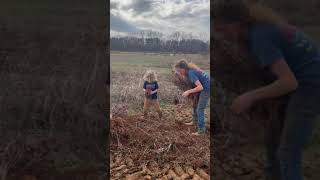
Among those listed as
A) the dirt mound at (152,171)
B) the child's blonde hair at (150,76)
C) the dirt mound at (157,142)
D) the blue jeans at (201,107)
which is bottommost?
the dirt mound at (152,171)

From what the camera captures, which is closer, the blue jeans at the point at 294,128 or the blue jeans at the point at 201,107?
the blue jeans at the point at 294,128

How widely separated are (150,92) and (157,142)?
501 mm

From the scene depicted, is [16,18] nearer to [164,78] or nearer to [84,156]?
[84,156]

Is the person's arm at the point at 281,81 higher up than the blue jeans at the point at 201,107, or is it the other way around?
the person's arm at the point at 281,81

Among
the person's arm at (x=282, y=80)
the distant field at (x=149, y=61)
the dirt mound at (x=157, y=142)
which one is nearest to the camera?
the person's arm at (x=282, y=80)

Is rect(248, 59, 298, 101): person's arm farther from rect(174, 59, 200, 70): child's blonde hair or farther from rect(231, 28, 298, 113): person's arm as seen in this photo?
rect(174, 59, 200, 70): child's blonde hair

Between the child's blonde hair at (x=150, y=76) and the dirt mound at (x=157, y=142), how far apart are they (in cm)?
31

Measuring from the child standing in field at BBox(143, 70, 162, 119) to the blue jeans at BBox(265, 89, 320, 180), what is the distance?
1684mm

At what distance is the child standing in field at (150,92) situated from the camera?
10.7ft

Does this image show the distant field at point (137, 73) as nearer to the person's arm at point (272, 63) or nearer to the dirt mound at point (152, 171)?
the dirt mound at point (152, 171)

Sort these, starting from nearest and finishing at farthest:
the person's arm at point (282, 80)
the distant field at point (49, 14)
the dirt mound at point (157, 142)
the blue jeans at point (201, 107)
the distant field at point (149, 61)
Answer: the person's arm at point (282, 80)
the distant field at point (49, 14)
the dirt mound at point (157, 142)
the distant field at point (149, 61)
the blue jeans at point (201, 107)

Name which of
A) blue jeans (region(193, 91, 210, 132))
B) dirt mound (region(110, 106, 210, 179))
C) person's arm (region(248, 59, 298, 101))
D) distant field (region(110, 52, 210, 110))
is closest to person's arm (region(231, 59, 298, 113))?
person's arm (region(248, 59, 298, 101))

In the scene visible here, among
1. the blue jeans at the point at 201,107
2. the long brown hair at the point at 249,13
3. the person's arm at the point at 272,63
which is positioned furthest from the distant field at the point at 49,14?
the person's arm at the point at 272,63

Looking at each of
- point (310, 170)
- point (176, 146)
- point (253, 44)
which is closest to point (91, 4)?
point (176, 146)
